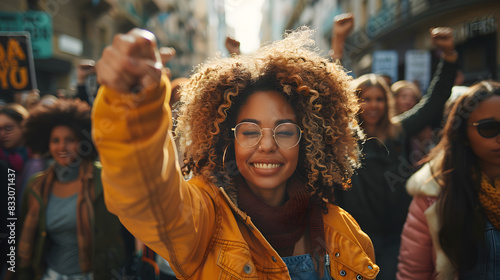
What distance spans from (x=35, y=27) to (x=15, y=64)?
2.39 metres

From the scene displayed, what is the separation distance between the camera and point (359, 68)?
17453 mm

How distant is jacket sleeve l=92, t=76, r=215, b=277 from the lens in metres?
0.76

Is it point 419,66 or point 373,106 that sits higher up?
point 419,66

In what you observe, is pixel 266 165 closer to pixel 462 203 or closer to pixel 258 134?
pixel 258 134

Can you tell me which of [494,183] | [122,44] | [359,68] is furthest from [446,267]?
[359,68]

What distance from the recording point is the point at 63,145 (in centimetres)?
260

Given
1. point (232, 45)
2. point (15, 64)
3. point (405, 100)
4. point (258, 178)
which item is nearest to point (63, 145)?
point (15, 64)

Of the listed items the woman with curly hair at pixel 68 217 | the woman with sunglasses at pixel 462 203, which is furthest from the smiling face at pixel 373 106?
the woman with curly hair at pixel 68 217

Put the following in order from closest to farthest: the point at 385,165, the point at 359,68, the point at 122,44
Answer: the point at 122,44, the point at 385,165, the point at 359,68

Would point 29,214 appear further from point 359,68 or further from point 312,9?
point 312,9

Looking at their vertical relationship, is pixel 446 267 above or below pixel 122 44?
below

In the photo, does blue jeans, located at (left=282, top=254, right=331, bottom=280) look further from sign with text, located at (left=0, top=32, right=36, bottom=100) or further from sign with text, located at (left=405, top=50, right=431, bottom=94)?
sign with text, located at (left=405, top=50, right=431, bottom=94)

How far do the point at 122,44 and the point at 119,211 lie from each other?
39cm

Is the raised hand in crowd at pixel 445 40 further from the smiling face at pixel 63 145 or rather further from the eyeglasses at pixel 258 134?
the smiling face at pixel 63 145
